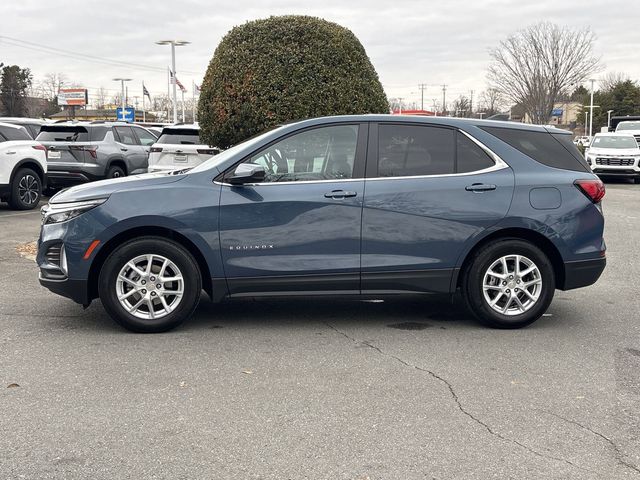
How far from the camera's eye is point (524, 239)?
570 centimetres

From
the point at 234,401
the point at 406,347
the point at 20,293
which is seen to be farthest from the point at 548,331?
the point at 20,293

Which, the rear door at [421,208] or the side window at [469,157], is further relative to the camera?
the side window at [469,157]

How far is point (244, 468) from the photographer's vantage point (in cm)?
328

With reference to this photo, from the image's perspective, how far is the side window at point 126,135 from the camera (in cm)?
1631

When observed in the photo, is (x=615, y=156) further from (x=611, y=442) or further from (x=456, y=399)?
(x=611, y=442)

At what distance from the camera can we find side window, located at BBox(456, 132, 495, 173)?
18.5 ft

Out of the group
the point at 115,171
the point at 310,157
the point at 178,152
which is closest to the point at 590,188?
the point at 310,157

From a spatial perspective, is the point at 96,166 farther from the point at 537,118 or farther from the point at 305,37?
the point at 537,118

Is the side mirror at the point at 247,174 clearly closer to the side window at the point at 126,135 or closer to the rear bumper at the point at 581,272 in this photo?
the rear bumper at the point at 581,272

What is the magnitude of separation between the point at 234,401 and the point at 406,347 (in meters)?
1.59

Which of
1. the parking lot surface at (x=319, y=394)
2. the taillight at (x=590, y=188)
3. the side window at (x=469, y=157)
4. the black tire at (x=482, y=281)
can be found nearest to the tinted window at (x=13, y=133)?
the parking lot surface at (x=319, y=394)

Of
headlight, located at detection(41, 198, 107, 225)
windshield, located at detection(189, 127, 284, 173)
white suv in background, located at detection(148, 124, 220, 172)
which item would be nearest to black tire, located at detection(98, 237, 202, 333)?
headlight, located at detection(41, 198, 107, 225)

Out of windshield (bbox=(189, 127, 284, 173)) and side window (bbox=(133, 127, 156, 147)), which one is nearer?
windshield (bbox=(189, 127, 284, 173))

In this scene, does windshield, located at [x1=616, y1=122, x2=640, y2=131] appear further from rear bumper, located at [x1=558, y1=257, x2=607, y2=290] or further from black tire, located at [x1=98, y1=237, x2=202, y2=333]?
black tire, located at [x1=98, y1=237, x2=202, y2=333]
